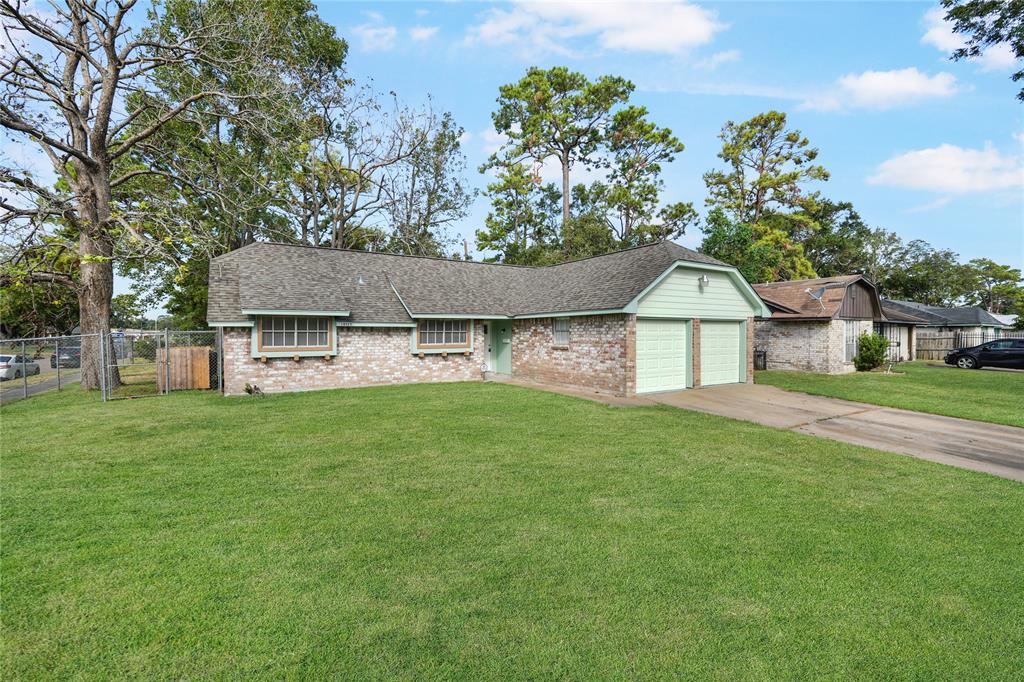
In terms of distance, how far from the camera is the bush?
20.5 metres

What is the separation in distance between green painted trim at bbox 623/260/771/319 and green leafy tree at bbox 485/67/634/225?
59.6 feet

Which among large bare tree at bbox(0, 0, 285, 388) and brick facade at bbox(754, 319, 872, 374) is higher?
large bare tree at bbox(0, 0, 285, 388)

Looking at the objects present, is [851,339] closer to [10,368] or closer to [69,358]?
[10,368]

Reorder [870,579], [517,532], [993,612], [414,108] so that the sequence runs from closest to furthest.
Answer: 1. [993,612]
2. [870,579]
3. [517,532]
4. [414,108]

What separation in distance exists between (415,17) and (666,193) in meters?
25.2

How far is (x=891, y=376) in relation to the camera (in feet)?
60.7

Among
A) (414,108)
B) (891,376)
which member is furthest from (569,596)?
(414,108)

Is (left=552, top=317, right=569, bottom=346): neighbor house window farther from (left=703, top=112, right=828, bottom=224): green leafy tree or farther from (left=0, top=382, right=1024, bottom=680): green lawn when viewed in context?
(left=703, top=112, right=828, bottom=224): green leafy tree

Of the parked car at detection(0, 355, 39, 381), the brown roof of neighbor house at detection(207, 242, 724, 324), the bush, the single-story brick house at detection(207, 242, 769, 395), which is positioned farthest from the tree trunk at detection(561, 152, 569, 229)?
the parked car at detection(0, 355, 39, 381)

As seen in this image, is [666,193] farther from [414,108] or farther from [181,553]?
[181,553]

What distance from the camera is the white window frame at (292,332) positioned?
13.9 metres

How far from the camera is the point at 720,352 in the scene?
15742 mm

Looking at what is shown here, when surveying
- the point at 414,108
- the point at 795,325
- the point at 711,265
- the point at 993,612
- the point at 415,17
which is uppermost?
the point at 414,108

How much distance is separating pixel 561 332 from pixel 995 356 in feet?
70.9
